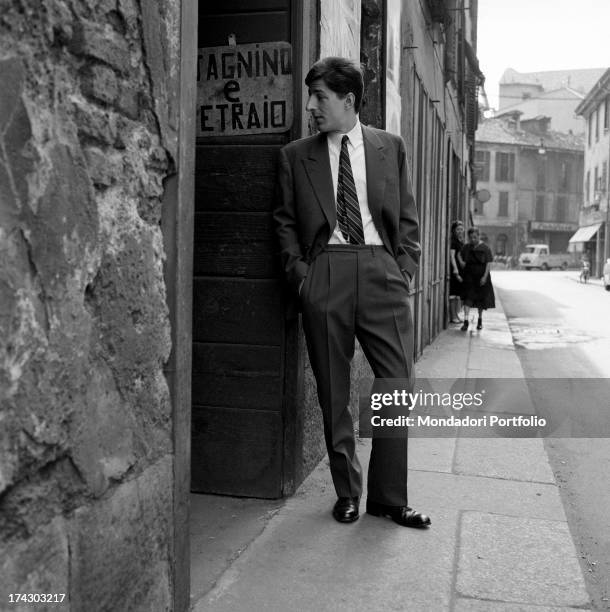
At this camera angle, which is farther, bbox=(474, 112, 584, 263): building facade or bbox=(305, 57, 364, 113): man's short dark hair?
bbox=(474, 112, 584, 263): building facade

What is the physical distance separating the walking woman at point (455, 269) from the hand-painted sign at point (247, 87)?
9.81m

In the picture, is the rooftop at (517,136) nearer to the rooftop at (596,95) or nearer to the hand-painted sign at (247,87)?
the rooftop at (596,95)

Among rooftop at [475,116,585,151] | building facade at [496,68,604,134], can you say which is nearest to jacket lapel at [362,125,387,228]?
rooftop at [475,116,585,151]

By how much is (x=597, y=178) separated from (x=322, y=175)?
4767cm

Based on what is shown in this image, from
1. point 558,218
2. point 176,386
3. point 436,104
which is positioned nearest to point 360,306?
point 176,386

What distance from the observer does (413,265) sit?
3.59 meters

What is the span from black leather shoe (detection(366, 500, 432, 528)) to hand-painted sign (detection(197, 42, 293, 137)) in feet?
5.68

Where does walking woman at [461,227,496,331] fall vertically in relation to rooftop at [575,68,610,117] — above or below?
below

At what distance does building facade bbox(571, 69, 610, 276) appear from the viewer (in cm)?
4381

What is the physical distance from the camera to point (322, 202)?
346cm

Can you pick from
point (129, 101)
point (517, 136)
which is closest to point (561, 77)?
point (517, 136)

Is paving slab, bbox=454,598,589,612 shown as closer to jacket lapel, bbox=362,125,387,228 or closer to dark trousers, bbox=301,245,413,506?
dark trousers, bbox=301,245,413,506

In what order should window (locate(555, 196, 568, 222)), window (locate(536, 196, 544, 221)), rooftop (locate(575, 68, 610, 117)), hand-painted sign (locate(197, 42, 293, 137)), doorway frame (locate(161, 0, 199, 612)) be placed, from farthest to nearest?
window (locate(555, 196, 568, 222))
window (locate(536, 196, 544, 221))
rooftop (locate(575, 68, 610, 117))
hand-painted sign (locate(197, 42, 293, 137))
doorway frame (locate(161, 0, 199, 612))

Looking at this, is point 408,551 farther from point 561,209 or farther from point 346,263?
point 561,209
